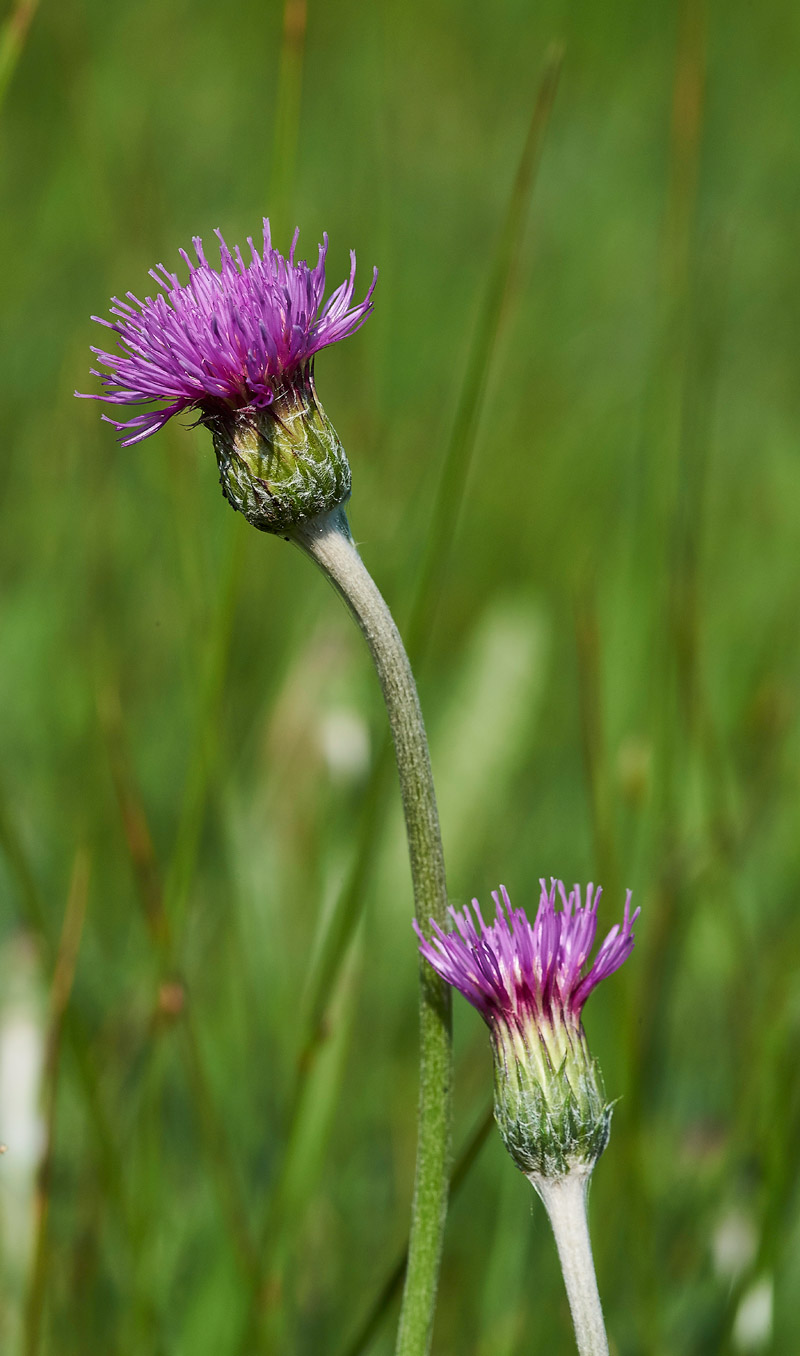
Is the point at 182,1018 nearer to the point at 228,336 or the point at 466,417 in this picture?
the point at 466,417

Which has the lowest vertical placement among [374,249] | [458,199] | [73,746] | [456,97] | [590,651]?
[590,651]

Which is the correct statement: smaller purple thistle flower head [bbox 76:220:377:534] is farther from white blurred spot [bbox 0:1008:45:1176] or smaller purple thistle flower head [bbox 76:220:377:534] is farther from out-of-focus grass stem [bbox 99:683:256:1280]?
white blurred spot [bbox 0:1008:45:1176]

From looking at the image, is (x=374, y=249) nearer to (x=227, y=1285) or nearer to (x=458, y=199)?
(x=458, y=199)

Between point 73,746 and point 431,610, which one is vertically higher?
point 73,746

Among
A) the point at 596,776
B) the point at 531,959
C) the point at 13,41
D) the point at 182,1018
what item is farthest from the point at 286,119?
the point at 531,959

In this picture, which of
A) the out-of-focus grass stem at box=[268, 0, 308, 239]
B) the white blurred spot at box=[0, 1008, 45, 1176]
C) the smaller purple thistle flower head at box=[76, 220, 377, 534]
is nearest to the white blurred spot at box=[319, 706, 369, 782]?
the white blurred spot at box=[0, 1008, 45, 1176]

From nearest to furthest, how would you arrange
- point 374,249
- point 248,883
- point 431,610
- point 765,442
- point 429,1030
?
point 429,1030 → point 431,610 → point 248,883 → point 765,442 → point 374,249

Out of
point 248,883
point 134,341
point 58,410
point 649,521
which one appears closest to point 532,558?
point 649,521
